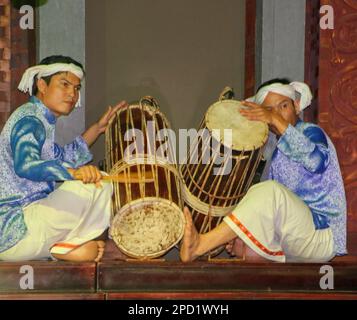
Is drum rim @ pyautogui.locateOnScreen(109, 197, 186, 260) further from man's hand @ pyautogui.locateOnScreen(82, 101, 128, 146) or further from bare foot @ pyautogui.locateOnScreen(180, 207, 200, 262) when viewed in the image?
man's hand @ pyautogui.locateOnScreen(82, 101, 128, 146)

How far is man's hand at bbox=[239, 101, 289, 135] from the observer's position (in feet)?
14.5

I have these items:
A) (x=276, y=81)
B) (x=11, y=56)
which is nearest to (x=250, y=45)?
(x=276, y=81)

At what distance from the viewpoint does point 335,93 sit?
4.92 m

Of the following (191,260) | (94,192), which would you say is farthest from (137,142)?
(191,260)

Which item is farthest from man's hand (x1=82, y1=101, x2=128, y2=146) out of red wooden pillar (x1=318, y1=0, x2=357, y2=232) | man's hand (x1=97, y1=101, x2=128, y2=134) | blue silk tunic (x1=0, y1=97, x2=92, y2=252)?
red wooden pillar (x1=318, y1=0, x2=357, y2=232)

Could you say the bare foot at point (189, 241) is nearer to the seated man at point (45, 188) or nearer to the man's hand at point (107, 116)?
the seated man at point (45, 188)

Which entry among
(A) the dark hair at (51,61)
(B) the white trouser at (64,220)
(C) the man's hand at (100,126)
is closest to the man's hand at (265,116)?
(C) the man's hand at (100,126)

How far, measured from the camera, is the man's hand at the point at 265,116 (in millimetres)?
4432

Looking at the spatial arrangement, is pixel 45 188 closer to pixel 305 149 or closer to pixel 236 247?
pixel 236 247

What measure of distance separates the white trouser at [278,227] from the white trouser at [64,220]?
642 mm

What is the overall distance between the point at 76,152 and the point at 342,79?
5.08 ft

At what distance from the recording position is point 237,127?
14.8 ft

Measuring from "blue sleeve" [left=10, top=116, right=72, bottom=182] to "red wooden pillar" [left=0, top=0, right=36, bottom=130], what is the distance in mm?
425
